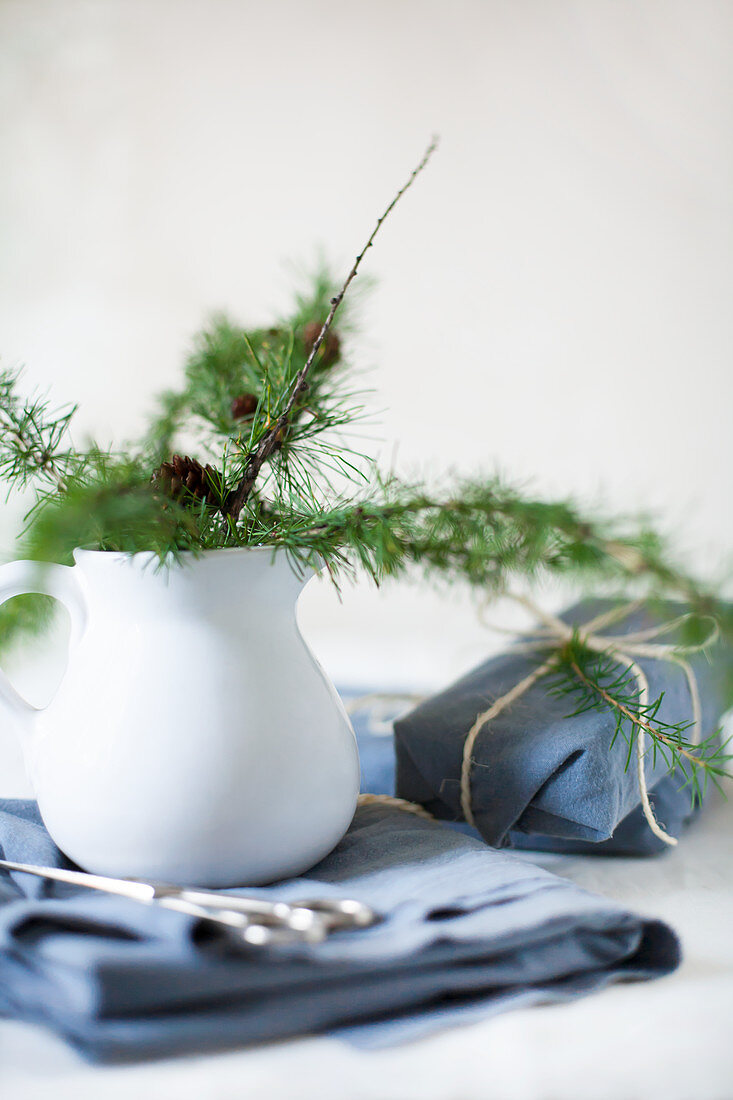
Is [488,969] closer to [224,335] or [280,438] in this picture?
[280,438]

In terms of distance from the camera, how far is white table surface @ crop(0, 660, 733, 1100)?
0.21 meters

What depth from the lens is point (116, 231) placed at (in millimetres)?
1427

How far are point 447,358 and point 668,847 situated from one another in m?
1.01

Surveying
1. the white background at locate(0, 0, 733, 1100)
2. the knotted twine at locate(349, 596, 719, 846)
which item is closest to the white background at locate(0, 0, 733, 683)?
the white background at locate(0, 0, 733, 1100)

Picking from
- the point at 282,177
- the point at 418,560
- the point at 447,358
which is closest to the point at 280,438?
the point at 418,560

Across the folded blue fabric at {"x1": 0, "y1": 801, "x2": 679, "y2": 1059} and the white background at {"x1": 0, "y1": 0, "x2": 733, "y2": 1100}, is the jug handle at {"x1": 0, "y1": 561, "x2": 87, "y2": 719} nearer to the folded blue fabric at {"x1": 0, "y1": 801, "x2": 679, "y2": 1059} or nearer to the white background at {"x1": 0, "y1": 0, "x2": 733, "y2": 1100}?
the folded blue fabric at {"x1": 0, "y1": 801, "x2": 679, "y2": 1059}

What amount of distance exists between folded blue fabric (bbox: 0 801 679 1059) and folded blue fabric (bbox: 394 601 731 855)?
2.7 inches

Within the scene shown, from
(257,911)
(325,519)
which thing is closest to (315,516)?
(325,519)

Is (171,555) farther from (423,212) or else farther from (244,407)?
(423,212)

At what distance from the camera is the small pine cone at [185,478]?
29cm

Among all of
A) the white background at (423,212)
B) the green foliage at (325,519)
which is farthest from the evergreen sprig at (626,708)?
the white background at (423,212)

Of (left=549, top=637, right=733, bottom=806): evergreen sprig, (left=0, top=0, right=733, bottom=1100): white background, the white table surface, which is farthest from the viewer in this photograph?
(left=0, top=0, right=733, bottom=1100): white background

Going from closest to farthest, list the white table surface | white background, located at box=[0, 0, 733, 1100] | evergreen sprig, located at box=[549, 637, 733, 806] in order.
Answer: the white table surface
evergreen sprig, located at box=[549, 637, 733, 806]
white background, located at box=[0, 0, 733, 1100]


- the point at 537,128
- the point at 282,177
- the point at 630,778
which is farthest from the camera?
the point at 282,177
